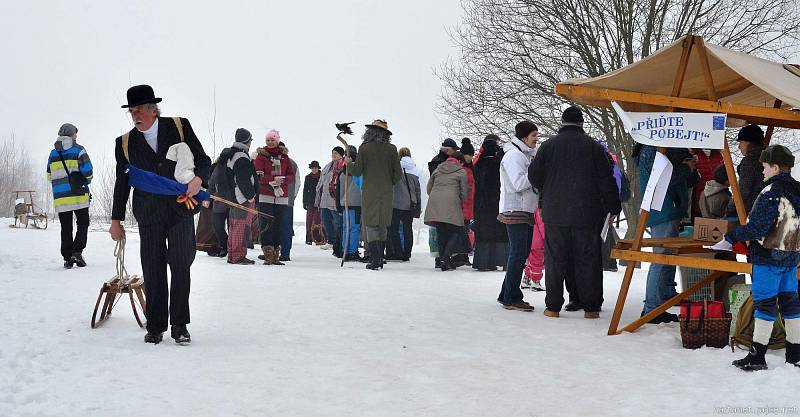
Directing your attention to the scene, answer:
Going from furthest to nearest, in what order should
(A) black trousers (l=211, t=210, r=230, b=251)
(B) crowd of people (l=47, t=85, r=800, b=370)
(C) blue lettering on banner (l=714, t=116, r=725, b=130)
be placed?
(A) black trousers (l=211, t=210, r=230, b=251) < (C) blue lettering on banner (l=714, t=116, r=725, b=130) < (B) crowd of people (l=47, t=85, r=800, b=370)

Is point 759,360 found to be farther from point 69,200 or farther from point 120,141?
point 69,200

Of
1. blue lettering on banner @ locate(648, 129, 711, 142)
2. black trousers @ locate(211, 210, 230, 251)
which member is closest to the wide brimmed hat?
black trousers @ locate(211, 210, 230, 251)

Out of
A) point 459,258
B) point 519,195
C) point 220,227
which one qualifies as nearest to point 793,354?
point 519,195

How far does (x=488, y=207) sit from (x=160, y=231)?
6.98 meters

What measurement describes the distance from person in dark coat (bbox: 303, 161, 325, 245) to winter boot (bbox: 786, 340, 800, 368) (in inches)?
557

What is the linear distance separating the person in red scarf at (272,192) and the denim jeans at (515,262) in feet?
16.8

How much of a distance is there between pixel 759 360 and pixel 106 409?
4.04 m

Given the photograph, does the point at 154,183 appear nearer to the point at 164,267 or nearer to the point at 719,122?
the point at 164,267

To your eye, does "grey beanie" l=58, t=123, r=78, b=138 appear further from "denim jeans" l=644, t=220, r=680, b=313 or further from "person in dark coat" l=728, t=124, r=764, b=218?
"person in dark coat" l=728, t=124, r=764, b=218

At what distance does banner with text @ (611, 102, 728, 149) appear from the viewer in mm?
6703

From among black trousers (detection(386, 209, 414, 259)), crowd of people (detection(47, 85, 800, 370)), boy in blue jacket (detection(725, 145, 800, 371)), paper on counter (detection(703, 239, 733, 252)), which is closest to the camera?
boy in blue jacket (detection(725, 145, 800, 371))

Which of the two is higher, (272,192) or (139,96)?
(139,96)

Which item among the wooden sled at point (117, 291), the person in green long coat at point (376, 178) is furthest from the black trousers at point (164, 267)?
the person in green long coat at point (376, 178)

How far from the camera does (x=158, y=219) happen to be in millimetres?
6539
